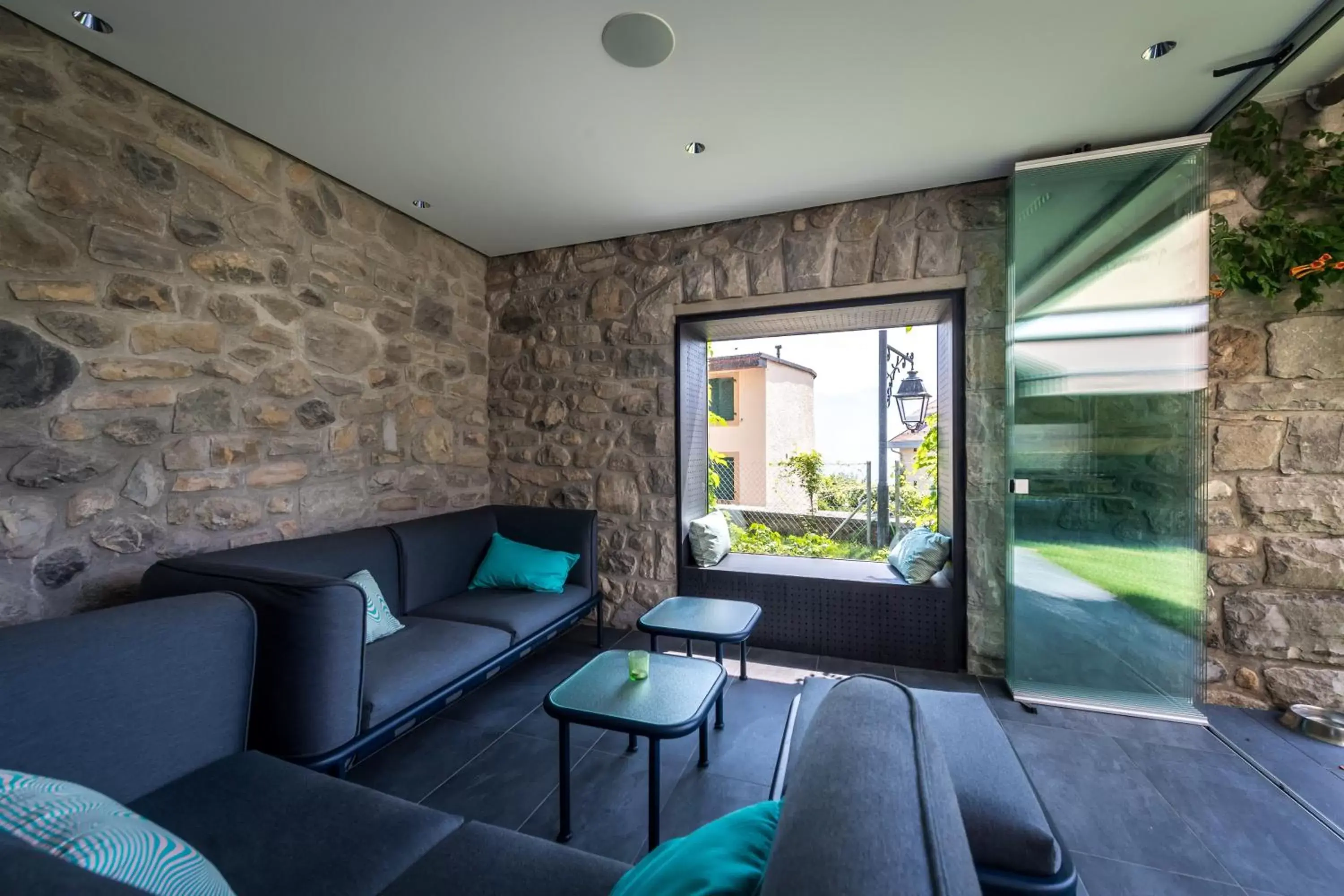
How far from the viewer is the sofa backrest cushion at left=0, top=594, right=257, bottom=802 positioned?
1050mm

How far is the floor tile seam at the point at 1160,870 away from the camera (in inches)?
53.4

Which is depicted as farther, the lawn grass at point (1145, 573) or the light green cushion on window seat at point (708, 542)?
the light green cushion on window seat at point (708, 542)

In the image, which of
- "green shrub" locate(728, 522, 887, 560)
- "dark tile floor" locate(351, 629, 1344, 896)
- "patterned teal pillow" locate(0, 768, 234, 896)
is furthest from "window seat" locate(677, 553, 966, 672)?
"patterned teal pillow" locate(0, 768, 234, 896)

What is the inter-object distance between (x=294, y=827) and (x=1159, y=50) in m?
3.34

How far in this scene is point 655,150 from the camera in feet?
7.36

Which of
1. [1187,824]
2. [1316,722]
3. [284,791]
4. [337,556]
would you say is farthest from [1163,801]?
[337,556]

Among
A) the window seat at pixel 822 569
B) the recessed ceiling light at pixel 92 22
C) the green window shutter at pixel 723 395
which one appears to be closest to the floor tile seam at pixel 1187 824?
the window seat at pixel 822 569

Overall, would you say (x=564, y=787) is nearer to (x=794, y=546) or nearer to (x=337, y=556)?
(x=337, y=556)

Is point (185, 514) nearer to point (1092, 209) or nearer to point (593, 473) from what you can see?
point (593, 473)

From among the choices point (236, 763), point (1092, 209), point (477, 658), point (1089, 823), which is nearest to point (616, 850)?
point (477, 658)

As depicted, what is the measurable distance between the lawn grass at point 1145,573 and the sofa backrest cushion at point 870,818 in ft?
7.16

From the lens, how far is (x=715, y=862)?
65cm

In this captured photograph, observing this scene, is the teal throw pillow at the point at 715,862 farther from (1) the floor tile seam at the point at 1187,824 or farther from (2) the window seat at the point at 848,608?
(2) the window seat at the point at 848,608

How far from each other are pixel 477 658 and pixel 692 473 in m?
1.73
